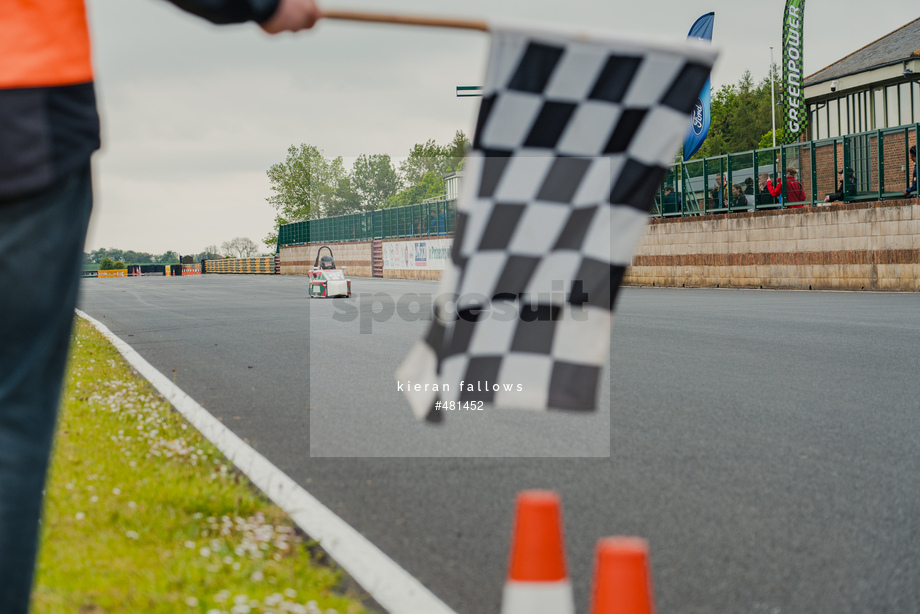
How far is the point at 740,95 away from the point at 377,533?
318ft

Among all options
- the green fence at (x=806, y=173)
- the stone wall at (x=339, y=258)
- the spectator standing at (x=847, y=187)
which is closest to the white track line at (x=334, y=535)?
the green fence at (x=806, y=173)

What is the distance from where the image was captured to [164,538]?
321 centimetres

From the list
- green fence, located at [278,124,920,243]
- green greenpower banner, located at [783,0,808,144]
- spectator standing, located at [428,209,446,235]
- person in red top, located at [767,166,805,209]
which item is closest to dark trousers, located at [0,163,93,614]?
green fence, located at [278,124,920,243]

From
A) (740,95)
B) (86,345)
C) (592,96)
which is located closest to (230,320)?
(86,345)

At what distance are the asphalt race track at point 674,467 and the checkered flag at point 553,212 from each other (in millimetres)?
811

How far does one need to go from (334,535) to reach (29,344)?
1.89 metres

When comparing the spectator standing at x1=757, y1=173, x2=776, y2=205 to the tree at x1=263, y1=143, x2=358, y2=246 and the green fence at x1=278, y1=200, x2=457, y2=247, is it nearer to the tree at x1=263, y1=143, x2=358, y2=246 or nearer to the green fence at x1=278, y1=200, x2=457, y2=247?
the green fence at x1=278, y1=200, x2=457, y2=247

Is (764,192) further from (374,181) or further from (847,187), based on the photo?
(374,181)

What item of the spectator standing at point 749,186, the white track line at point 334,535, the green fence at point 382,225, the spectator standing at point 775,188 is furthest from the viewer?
the green fence at point 382,225

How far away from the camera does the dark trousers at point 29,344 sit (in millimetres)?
1592

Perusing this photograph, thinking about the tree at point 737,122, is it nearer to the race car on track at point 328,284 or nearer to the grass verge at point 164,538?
the race car on track at point 328,284


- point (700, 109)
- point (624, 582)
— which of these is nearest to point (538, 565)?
point (624, 582)

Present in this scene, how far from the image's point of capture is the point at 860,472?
4.14 meters

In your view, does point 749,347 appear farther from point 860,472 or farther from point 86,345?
point 86,345
